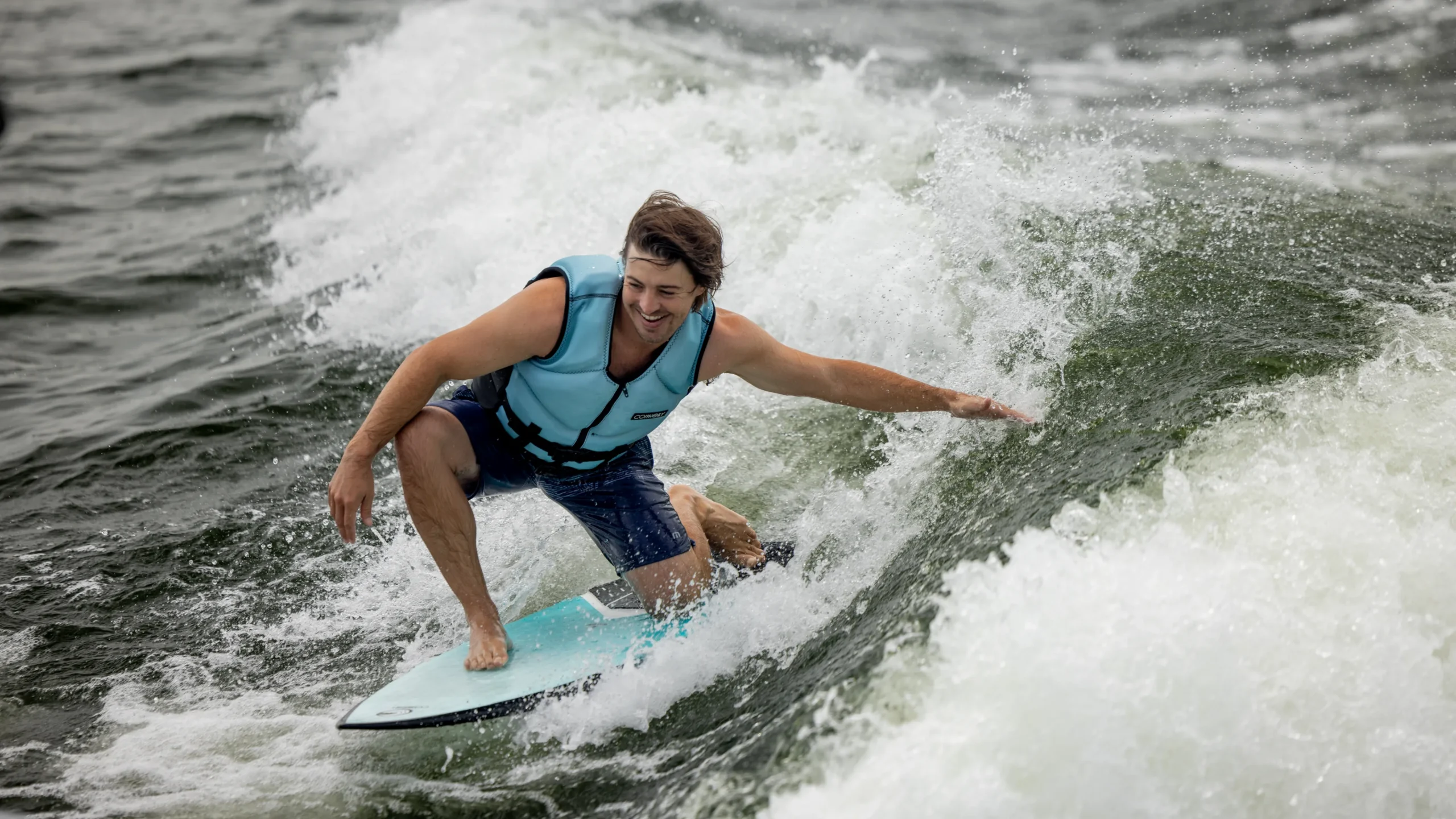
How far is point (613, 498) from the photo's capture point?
12.7ft

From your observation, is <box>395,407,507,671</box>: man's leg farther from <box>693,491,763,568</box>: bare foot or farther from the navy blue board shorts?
<box>693,491,763,568</box>: bare foot

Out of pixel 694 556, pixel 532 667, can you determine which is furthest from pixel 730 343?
pixel 532 667

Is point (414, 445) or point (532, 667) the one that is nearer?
point (414, 445)

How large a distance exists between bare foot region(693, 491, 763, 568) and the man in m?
0.15

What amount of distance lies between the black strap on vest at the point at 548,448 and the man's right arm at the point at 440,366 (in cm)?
30

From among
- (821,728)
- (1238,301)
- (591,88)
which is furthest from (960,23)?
(821,728)

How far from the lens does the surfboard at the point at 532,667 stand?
3.37m

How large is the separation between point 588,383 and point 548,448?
0.34m

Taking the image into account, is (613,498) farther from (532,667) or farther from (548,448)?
(532,667)

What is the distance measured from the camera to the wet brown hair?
3.27 meters

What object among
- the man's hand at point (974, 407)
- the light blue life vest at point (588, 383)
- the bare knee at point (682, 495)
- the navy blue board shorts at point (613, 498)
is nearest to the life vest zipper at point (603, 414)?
the light blue life vest at point (588, 383)

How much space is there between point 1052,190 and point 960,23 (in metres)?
7.12

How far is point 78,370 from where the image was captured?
699 centimetres

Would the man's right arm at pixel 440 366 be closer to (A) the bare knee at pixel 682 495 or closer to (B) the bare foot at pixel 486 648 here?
(B) the bare foot at pixel 486 648
